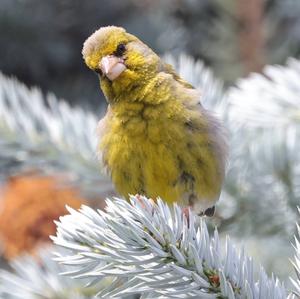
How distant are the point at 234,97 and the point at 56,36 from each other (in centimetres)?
135

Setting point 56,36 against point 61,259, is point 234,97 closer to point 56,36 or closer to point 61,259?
point 61,259

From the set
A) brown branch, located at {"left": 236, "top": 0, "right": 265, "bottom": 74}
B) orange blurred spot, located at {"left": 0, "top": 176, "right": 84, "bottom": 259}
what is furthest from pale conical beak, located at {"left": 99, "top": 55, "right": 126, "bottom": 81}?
brown branch, located at {"left": 236, "top": 0, "right": 265, "bottom": 74}

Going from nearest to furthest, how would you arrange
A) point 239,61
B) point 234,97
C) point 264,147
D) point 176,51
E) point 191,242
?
point 191,242 → point 264,147 → point 234,97 → point 239,61 → point 176,51

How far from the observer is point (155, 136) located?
6.30 feet

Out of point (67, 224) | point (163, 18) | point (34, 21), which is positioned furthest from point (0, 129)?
point (163, 18)

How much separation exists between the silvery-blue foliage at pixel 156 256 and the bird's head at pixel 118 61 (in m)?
0.86

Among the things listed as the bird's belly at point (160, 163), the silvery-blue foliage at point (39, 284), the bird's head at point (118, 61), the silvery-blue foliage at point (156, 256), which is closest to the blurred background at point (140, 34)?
the bird's head at point (118, 61)

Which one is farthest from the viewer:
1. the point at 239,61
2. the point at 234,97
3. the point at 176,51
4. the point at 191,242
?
the point at 176,51

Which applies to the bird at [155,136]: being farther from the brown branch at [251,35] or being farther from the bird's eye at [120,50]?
the brown branch at [251,35]

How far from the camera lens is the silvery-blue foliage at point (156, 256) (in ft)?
3.54

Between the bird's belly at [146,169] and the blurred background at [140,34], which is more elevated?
the blurred background at [140,34]

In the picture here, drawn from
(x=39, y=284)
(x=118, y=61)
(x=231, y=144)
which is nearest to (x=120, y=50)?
(x=118, y=61)

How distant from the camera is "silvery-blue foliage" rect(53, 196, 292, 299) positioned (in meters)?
1.08

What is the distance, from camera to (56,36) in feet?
10.1
